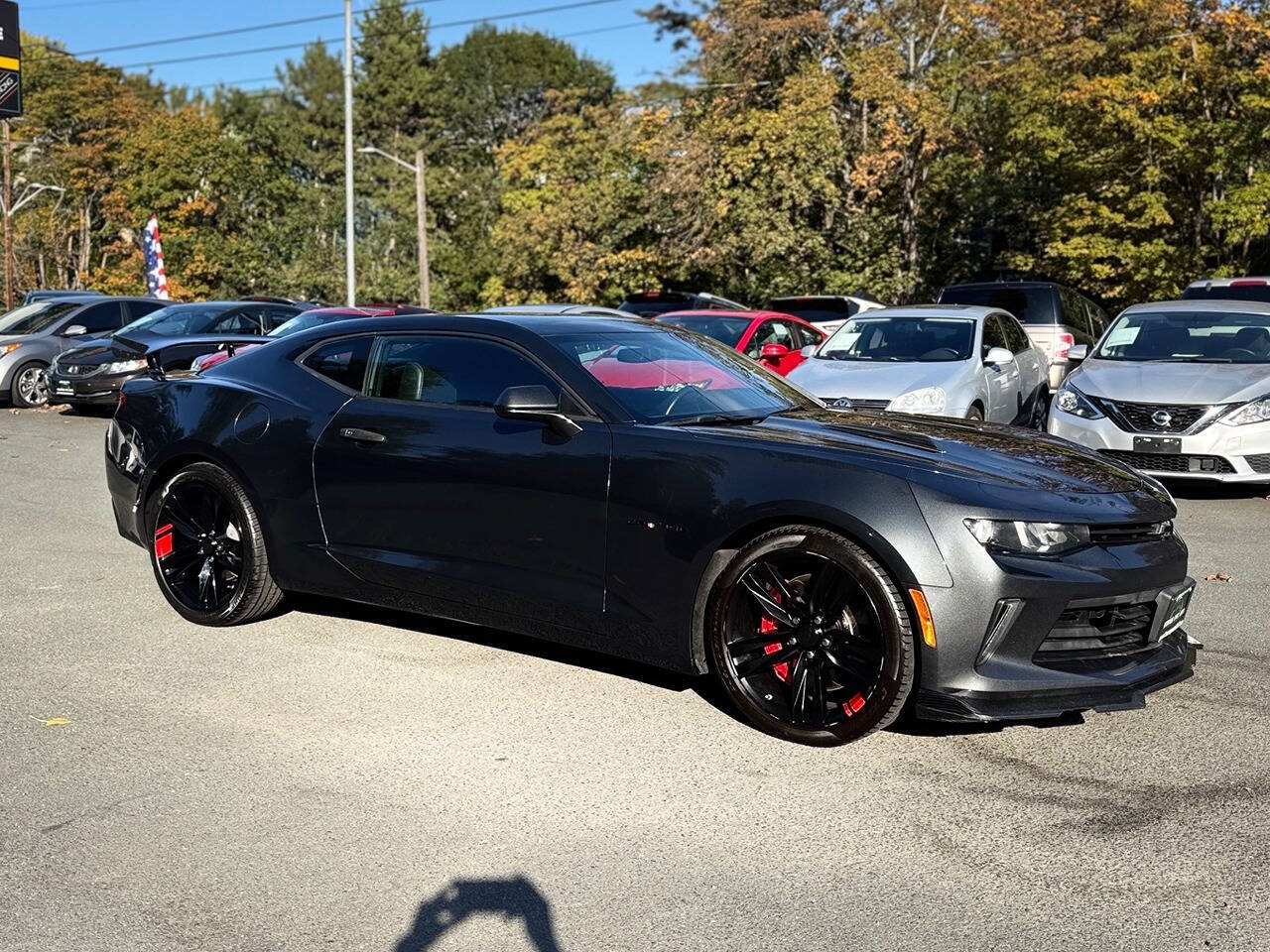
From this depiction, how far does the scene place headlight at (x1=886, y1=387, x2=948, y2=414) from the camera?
1142 cm

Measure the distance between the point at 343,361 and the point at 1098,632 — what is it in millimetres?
3411

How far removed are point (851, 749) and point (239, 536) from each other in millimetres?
3031

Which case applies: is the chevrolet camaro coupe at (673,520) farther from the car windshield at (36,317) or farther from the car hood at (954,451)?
the car windshield at (36,317)

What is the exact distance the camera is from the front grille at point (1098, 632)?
4.36 meters

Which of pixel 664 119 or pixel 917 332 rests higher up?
pixel 664 119

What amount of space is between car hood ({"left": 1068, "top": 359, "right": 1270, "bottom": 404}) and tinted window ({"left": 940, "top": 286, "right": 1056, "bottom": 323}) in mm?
5904

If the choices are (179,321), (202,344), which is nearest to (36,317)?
(179,321)

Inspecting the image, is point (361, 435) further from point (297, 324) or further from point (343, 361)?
point (297, 324)

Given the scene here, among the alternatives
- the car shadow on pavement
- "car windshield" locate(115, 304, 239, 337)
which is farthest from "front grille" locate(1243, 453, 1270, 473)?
"car windshield" locate(115, 304, 239, 337)

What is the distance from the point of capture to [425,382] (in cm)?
557

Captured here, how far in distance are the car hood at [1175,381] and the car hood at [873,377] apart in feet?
3.77

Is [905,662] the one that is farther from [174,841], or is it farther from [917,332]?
[917,332]

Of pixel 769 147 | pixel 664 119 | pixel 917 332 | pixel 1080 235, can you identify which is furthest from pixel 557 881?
pixel 664 119

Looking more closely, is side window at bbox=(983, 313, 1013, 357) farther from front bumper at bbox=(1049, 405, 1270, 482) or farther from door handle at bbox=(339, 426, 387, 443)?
door handle at bbox=(339, 426, 387, 443)
